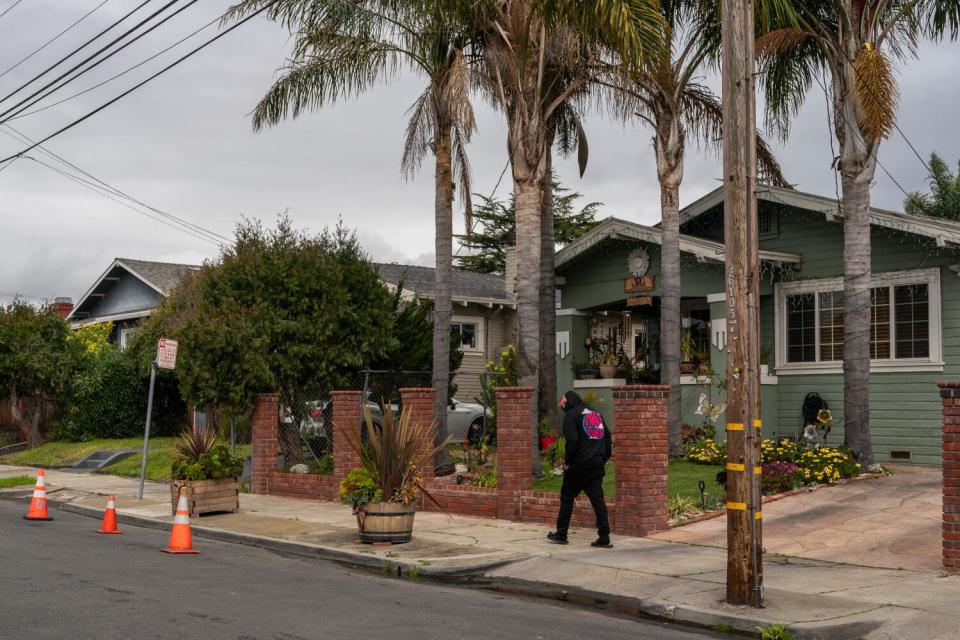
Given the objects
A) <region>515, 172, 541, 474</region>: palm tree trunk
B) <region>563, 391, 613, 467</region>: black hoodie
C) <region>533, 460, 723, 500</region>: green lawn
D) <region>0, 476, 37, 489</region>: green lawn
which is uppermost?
<region>515, 172, 541, 474</region>: palm tree trunk

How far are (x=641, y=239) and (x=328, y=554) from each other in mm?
10572

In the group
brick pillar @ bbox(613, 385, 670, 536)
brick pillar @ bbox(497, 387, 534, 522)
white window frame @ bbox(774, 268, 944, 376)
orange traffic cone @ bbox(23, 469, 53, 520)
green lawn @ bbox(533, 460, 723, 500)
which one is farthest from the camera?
white window frame @ bbox(774, 268, 944, 376)

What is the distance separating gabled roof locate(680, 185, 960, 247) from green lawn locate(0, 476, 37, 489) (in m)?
14.3

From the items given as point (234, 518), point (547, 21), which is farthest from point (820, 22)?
point (234, 518)

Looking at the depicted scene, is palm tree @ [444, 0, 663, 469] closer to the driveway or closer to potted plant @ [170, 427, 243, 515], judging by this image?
the driveway

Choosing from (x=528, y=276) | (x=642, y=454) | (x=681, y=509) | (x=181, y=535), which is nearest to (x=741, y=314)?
(x=642, y=454)

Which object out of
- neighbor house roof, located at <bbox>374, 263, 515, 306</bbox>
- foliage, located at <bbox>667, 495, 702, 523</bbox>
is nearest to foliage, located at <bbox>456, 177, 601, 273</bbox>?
neighbor house roof, located at <bbox>374, 263, 515, 306</bbox>

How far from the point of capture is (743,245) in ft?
29.5

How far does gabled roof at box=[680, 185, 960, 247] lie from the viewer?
54.6 feet

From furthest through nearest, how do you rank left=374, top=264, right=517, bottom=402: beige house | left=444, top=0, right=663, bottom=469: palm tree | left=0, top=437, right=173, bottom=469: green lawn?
left=374, top=264, right=517, bottom=402: beige house
left=0, top=437, right=173, bottom=469: green lawn
left=444, top=0, right=663, bottom=469: palm tree

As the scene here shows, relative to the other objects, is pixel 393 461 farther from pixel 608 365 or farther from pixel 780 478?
pixel 608 365

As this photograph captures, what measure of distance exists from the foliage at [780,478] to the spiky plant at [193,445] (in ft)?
26.6

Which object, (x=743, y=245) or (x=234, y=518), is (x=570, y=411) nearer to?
(x=743, y=245)

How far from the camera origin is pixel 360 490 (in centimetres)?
1288
